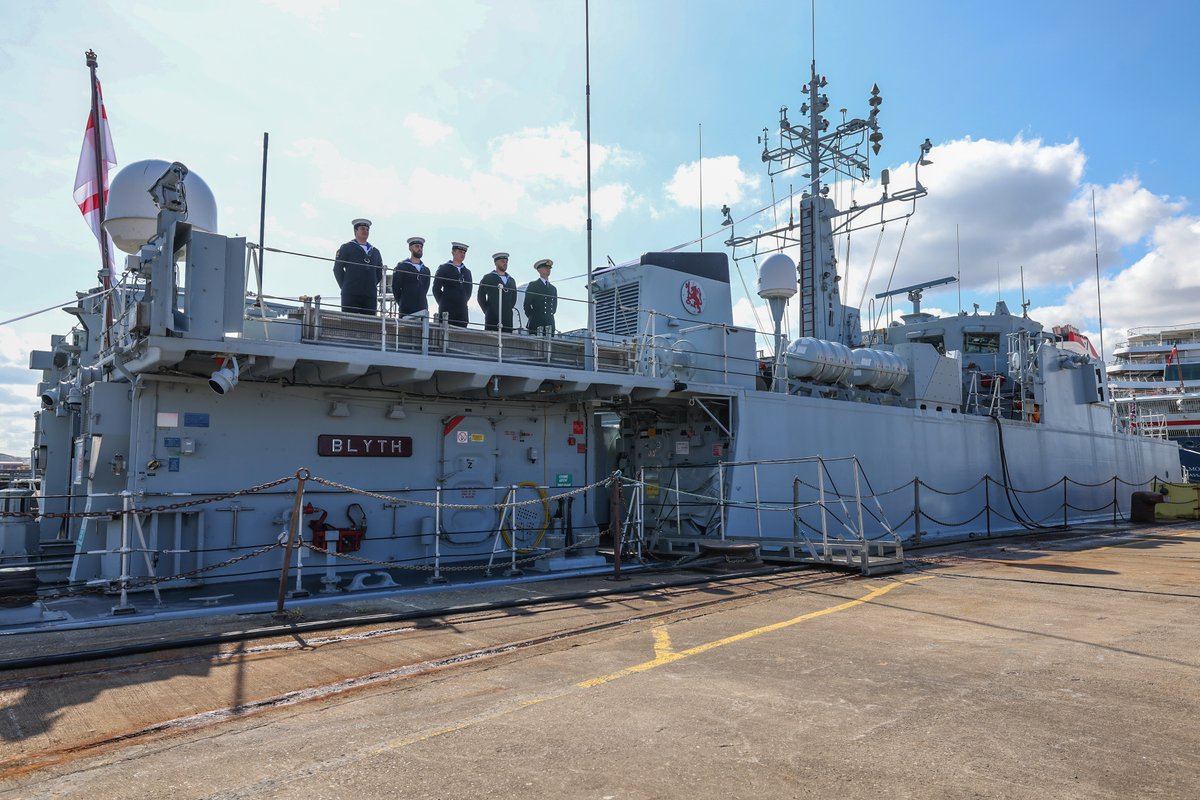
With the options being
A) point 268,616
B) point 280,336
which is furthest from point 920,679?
point 280,336

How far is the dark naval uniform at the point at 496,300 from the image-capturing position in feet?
34.1

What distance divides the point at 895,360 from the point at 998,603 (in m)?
8.89

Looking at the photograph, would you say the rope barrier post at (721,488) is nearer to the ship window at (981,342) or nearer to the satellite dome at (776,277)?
the satellite dome at (776,277)

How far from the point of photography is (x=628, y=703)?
4.23 meters

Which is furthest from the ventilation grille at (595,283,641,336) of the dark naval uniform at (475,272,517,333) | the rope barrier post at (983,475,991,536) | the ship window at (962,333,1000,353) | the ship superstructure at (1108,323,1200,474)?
the ship superstructure at (1108,323,1200,474)

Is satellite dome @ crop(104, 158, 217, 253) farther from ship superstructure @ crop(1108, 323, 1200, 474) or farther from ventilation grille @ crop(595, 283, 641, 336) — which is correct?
ship superstructure @ crop(1108, 323, 1200, 474)

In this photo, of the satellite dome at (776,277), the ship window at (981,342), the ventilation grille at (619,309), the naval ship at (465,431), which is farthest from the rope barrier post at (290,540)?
the ship window at (981,342)

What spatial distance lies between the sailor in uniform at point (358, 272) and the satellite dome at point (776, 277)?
7.09 metres

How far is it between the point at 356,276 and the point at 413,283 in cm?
72

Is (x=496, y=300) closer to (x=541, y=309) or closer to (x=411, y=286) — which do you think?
(x=541, y=309)

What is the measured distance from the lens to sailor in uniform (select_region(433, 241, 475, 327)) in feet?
32.2

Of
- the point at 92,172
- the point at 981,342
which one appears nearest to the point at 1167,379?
the point at 981,342

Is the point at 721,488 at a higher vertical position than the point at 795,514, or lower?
higher

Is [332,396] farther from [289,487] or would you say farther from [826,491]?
[826,491]
